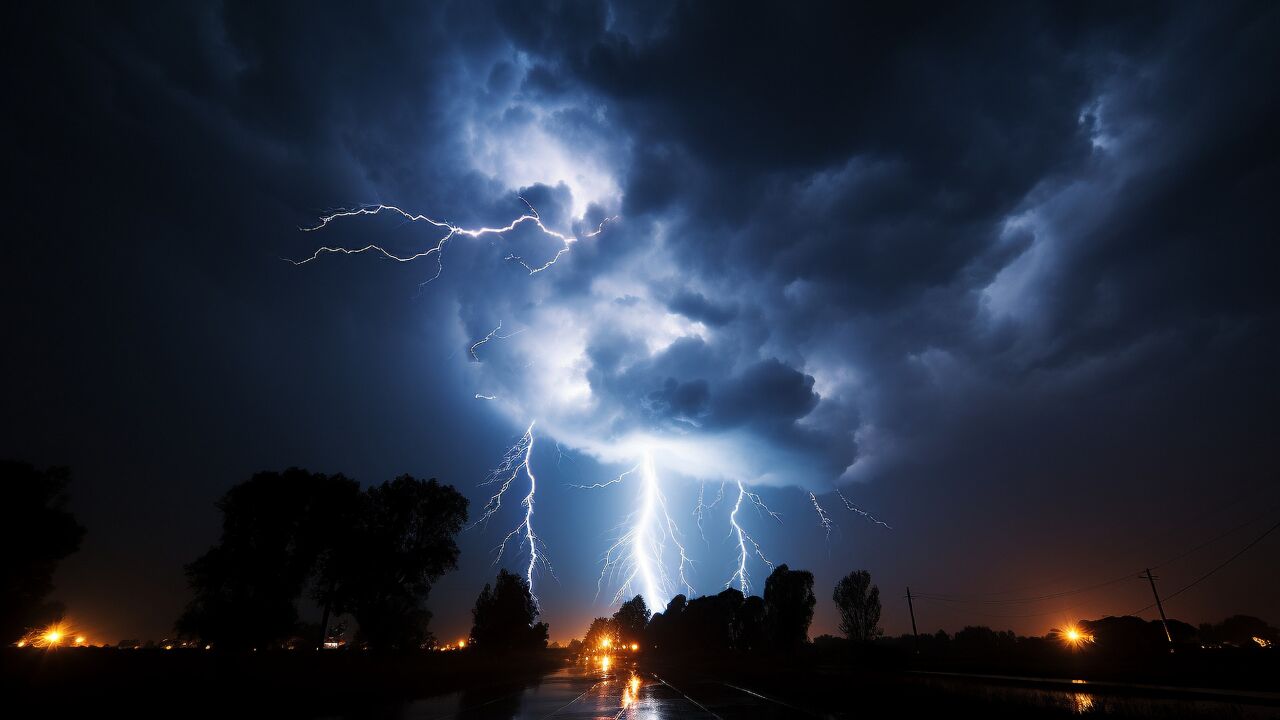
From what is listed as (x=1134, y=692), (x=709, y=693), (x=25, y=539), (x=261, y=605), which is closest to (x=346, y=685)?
(x=261, y=605)

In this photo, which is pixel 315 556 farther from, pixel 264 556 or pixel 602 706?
pixel 602 706

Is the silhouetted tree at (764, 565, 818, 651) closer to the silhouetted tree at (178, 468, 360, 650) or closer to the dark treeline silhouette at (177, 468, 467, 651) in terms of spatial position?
the dark treeline silhouette at (177, 468, 467, 651)

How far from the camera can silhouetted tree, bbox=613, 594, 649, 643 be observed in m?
159

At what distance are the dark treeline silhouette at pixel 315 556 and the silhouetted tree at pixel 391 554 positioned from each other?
69 millimetres

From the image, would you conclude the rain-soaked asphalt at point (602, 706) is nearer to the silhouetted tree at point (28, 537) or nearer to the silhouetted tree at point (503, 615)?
the silhouetted tree at point (28, 537)

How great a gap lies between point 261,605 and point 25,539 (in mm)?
14834

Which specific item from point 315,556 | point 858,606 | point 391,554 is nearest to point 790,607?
point 858,606

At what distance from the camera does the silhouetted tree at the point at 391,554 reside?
115ft

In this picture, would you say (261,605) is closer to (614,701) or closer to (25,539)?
(25,539)

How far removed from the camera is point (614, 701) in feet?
68.7

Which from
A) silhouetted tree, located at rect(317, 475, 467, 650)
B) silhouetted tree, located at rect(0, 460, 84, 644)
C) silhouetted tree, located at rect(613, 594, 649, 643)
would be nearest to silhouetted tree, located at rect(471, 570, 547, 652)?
silhouetted tree, located at rect(317, 475, 467, 650)

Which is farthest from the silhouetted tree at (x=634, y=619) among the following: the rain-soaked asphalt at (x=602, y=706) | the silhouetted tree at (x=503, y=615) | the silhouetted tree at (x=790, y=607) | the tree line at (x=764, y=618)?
the rain-soaked asphalt at (x=602, y=706)

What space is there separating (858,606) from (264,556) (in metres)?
77.3

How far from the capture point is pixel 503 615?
6550 cm
